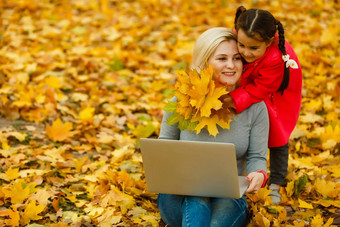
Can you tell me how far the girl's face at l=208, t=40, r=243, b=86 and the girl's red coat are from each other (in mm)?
77

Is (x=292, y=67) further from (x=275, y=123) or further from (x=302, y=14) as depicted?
(x=302, y=14)

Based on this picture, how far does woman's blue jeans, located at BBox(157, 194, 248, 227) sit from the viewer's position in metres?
2.24

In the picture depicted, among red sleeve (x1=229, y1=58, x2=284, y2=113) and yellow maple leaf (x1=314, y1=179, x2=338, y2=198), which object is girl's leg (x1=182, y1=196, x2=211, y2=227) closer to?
red sleeve (x1=229, y1=58, x2=284, y2=113)

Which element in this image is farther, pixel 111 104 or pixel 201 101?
pixel 111 104

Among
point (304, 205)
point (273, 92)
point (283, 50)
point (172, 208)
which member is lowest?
point (304, 205)

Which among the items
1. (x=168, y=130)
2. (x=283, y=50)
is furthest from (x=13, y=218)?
(x=283, y=50)

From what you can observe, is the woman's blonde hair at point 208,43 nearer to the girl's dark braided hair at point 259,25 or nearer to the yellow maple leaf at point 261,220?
the girl's dark braided hair at point 259,25

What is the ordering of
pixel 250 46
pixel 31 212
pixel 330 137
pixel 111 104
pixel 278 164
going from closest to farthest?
pixel 250 46 → pixel 31 212 → pixel 278 164 → pixel 330 137 → pixel 111 104

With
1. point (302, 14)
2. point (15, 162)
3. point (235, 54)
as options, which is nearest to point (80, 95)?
point (15, 162)

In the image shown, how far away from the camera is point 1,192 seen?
2598 millimetres

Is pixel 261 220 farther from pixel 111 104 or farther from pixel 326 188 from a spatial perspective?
pixel 111 104

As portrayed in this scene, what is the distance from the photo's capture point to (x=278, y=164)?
2.84m

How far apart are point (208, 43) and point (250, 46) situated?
0.23 meters

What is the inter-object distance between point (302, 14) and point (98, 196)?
445 cm
